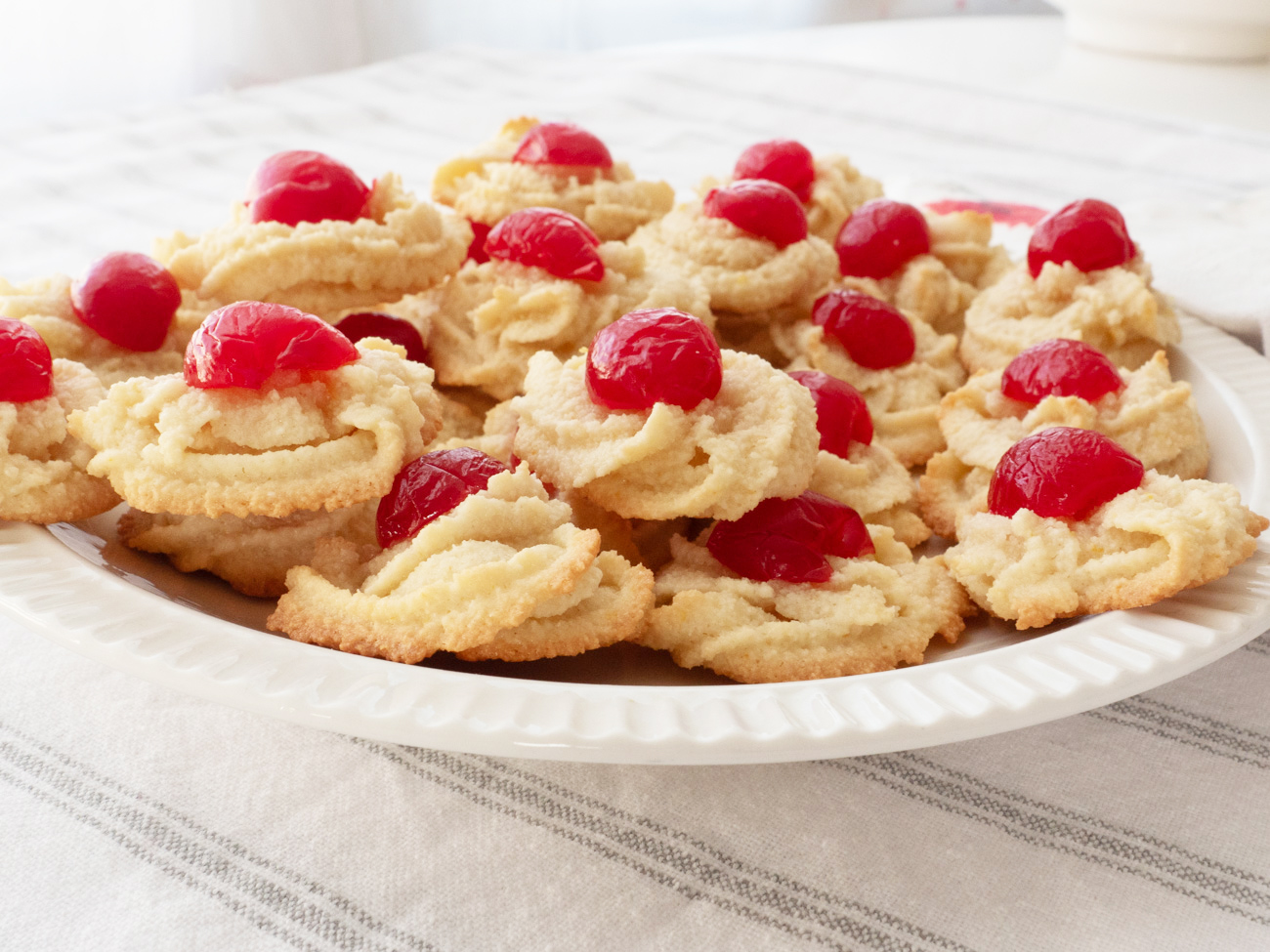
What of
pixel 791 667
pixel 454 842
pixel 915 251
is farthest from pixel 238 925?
pixel 915 251

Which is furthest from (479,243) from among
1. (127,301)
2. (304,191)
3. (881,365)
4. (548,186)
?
(881,365)

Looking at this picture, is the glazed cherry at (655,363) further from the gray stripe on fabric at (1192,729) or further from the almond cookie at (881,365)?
the gray stripe on fabric at (1192,729)

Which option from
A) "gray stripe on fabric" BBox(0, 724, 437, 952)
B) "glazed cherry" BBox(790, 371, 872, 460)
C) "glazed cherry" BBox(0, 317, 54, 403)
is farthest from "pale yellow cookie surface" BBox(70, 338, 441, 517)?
"glazed cherry" BBox(790, 371, 872, 460)

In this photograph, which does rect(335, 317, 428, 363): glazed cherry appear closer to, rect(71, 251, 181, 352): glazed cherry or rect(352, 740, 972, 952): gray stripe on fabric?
rect(71, 251, 181, 352): glazed cherry

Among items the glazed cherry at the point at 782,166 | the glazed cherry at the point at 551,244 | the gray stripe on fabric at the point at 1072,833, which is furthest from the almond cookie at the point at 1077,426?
the glazed cherry at the point at 782,166

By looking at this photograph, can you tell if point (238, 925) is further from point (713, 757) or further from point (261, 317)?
point (261, 317)

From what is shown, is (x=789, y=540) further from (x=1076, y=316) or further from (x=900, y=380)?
(x=1076, y=316)
